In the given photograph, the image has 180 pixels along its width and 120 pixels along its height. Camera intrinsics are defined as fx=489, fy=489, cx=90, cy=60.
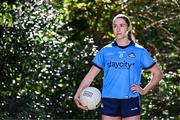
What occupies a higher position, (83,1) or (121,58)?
(83,1)

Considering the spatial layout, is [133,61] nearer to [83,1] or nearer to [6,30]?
[6,30]

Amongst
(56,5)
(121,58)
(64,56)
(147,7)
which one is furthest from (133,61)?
(147,7)

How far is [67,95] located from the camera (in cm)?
988

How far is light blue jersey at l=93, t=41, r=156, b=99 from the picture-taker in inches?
208

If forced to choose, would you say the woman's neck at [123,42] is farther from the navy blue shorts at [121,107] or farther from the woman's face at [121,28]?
the navy blue shorts at [121,107]

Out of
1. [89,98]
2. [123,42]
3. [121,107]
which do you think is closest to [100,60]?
[123,42]

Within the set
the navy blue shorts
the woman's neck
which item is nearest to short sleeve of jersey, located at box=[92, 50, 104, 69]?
the woman's neck

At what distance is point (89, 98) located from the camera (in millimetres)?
5574

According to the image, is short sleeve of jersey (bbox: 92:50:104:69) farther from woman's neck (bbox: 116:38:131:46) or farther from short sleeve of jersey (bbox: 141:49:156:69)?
short sleeve of jersey (bbox: 141:49:156:69)

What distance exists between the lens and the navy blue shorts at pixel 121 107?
5316mm

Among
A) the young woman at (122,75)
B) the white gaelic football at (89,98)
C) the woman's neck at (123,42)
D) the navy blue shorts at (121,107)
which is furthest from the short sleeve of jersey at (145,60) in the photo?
the white gaelic football at (89,98)

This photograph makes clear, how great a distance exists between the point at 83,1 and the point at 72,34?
1.13 metres

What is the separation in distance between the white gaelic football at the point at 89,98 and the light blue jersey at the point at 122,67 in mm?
226

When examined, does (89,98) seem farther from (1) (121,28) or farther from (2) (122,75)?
(1) (121,28)
